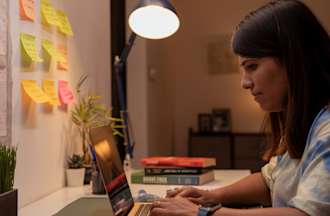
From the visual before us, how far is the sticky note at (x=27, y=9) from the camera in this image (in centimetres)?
134

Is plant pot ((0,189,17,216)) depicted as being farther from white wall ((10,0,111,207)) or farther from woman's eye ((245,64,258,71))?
woman's eye ((245,64,258,71))

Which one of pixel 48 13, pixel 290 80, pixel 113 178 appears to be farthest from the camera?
pixel 48 13

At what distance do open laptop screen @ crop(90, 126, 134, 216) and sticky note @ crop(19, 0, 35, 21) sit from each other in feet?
1.41

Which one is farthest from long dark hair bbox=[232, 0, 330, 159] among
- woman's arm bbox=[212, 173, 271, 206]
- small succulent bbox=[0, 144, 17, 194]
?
small succulent bbox=[0, 144, 17, 194]

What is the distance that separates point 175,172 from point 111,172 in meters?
0.63

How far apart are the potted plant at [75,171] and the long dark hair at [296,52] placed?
95 cm

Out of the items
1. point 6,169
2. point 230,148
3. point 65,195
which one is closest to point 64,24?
point 65,195

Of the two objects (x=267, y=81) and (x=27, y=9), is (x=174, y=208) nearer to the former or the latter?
(x=267, y=81)

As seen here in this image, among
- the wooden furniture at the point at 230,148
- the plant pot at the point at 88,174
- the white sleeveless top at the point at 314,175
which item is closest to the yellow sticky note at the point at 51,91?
the plant pot at the point at 88,174

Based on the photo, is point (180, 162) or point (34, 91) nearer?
point (34, 91)

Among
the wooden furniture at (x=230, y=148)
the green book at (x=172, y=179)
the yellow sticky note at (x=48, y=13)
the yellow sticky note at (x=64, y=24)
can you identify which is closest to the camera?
the yellow sticky note at (x=48, y=13)

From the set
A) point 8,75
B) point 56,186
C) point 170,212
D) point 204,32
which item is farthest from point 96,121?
point 204,32

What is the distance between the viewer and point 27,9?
4.50ft

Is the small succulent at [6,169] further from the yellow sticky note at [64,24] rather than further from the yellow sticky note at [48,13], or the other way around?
the yellow sticky note at [64,24]
